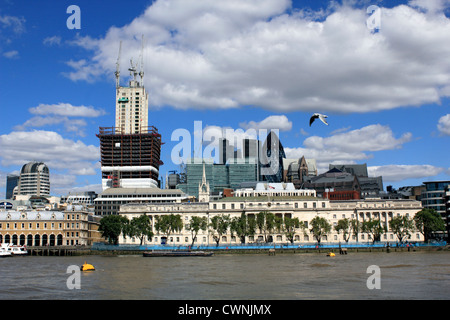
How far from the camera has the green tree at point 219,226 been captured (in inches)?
6427

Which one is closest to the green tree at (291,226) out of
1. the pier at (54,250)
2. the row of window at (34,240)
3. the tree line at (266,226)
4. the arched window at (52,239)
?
the tree line at (266,226)

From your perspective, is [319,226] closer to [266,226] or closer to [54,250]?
[266,226]

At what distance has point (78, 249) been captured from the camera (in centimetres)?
16575

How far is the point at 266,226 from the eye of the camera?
164m

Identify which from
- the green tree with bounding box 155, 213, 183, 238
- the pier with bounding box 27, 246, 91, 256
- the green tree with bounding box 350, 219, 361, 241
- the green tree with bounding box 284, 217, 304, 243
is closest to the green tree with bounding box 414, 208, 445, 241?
the green tree with bounding box 350, 219, 361, 241

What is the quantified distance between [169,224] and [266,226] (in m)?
32.9

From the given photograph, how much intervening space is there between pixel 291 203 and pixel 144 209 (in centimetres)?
5653

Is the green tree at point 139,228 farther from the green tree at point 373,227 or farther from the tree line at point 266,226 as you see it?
the green tree at point 373,227

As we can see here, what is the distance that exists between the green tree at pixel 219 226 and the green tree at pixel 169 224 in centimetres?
1121

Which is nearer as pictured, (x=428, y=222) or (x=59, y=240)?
(x=428, y=222)

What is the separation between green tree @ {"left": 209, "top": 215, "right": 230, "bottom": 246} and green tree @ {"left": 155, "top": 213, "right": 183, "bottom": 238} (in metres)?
11.2

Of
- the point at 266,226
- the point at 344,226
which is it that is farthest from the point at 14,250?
the point at 344,226
